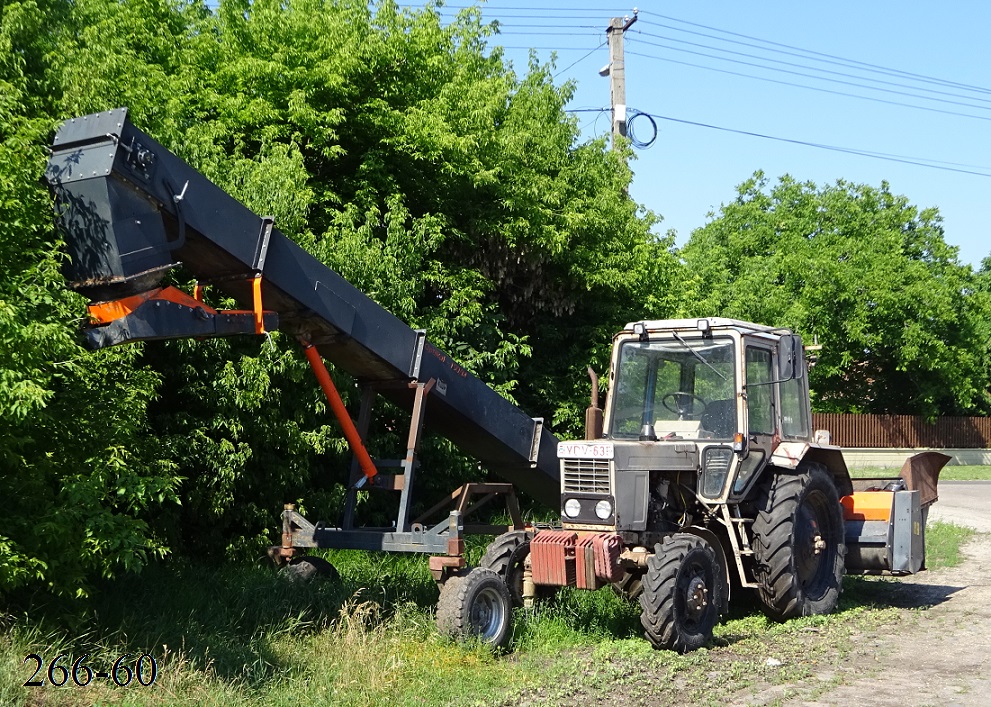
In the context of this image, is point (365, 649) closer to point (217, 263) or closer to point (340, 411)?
point (340, 411)

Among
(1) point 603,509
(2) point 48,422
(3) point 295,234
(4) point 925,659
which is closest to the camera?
(2) point 48,422

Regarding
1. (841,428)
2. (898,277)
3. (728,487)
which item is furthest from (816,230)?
(728,487)

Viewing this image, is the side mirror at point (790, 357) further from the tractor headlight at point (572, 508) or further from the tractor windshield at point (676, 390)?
the tractor headlight at point (572, 508)

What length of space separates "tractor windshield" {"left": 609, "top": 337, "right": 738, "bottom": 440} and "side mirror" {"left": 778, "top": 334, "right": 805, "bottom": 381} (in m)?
0.55

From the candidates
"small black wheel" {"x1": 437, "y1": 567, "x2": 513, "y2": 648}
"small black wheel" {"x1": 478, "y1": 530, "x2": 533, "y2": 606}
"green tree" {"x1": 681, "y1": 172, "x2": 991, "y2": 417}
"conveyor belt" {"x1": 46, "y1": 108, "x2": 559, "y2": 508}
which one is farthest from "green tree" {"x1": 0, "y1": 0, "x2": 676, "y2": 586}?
"green tree" {"x1": 681, "y1": 172, "x2": 991, "y2": 417}

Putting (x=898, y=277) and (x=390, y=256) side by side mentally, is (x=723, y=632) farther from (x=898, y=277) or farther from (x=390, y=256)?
(x=898, y=277)

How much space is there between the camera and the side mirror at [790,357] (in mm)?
9938

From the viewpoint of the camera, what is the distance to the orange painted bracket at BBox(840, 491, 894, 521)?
36.2 ft

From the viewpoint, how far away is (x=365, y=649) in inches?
306

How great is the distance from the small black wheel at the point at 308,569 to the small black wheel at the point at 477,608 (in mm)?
1927

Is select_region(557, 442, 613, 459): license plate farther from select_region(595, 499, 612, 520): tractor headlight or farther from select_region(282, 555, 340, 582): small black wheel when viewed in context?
select_region(282, 555, 340, 582): small black wheel

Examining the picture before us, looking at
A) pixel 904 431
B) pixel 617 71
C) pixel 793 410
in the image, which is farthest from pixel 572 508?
pixel 904 431

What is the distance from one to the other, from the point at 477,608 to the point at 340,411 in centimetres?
194

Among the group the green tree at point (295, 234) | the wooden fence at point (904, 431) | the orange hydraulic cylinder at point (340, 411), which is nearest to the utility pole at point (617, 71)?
the green tree at point (295, 234)
